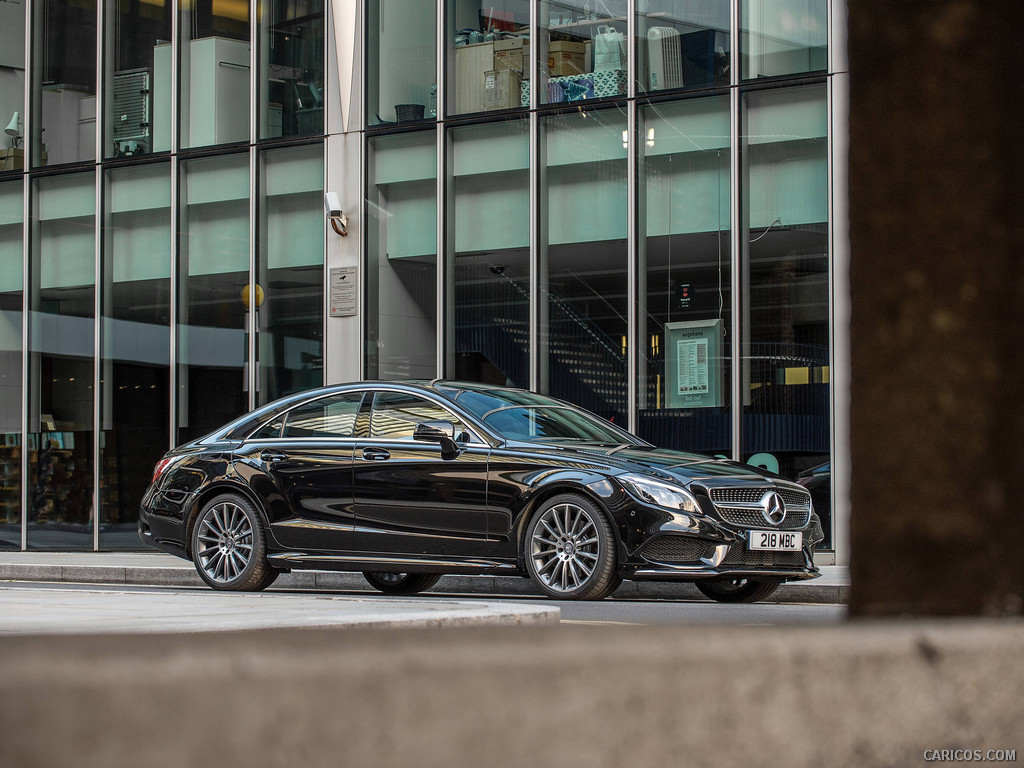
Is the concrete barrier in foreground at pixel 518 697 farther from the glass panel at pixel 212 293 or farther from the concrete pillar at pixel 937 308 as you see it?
the glass panel at pixel 212 293

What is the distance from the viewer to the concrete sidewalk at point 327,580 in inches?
381

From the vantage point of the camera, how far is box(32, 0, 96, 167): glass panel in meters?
18.3

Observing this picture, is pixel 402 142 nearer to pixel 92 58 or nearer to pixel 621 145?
pixel 621 145

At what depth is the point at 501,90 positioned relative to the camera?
15641 millimetres

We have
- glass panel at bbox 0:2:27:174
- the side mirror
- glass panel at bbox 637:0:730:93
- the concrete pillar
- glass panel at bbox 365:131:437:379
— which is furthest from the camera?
glass panel at bbox 0:2:27:174

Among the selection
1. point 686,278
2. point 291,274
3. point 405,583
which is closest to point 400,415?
point 405,583

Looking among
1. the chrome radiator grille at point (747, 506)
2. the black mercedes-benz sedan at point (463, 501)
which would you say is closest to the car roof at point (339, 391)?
the black mercedes-benz sedan at point (463, 501)

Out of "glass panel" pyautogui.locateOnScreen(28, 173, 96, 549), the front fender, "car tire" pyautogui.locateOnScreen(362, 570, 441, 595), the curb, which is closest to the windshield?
the front fender

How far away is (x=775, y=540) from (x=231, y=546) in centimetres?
402

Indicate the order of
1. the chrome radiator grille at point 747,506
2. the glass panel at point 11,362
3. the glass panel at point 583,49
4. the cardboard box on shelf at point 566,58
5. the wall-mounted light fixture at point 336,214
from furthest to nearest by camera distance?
the glass panel at point 11,362 < the wall-mounted light fixture at point 336,214 < the cardboard box on shelf at point 566,58 < the glass panel at point 583,49 < the chrome radiator grille at point 747,506

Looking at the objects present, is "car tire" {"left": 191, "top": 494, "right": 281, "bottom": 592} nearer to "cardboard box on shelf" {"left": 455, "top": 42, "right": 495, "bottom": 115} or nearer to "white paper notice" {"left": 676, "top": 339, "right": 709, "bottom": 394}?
"white paper notice" {"left": 676, "top": 339, "right": 709, "bottom": 394}

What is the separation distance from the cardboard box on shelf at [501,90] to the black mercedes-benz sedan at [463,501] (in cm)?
613

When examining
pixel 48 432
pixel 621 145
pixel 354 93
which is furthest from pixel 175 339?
pixel 621 145

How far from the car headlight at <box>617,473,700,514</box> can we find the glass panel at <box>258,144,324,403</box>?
27.9ft
